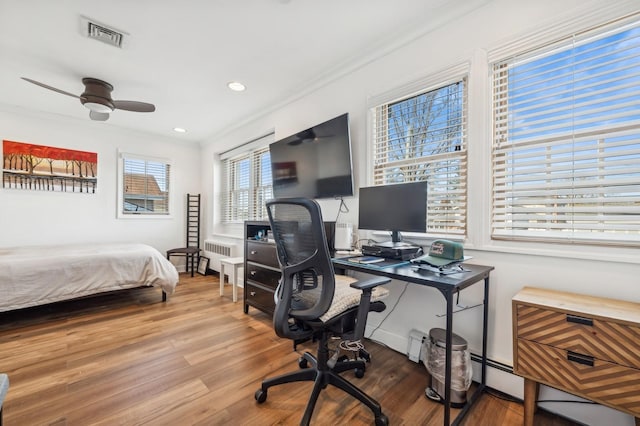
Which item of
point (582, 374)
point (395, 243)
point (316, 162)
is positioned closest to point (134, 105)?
point (316, 162)

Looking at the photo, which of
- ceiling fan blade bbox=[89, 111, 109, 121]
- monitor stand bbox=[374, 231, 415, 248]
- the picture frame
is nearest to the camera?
monitor stand bbox=[374, 231, 415, 248]

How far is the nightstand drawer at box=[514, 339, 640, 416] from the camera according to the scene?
1072 mm

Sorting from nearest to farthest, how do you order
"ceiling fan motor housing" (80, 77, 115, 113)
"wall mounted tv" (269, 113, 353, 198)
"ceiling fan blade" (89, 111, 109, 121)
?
"wall mounted tv" (269, 113, 353, 198), "ceiling fan motor housing" (80, 77, 115, 113), "ceiling fan blade" (89, 111, 109, 121)

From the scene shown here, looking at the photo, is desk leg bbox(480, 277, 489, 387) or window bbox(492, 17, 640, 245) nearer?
window bbox(492, 17, 640, 245)

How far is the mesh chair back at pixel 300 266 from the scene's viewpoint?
52.4 inches

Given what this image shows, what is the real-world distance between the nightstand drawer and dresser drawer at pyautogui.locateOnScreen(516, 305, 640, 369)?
0.03 metres

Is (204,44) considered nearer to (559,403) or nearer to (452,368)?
(452,368)

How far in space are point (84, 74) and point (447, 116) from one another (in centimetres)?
354

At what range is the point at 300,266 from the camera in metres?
1.37

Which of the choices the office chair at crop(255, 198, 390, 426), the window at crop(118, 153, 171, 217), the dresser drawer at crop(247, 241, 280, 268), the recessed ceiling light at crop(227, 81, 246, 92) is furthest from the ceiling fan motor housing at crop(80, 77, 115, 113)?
the office chair at crop(255, 198, 390, 426)

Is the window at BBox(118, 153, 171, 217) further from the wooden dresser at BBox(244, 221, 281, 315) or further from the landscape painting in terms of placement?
the wooden dresser at BBox(244, 221, 281, 315)

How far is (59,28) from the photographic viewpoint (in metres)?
2.10

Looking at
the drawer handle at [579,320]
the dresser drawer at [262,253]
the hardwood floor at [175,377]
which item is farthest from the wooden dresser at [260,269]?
the drawer handle at [579,320]

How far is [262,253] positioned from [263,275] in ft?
0.75
